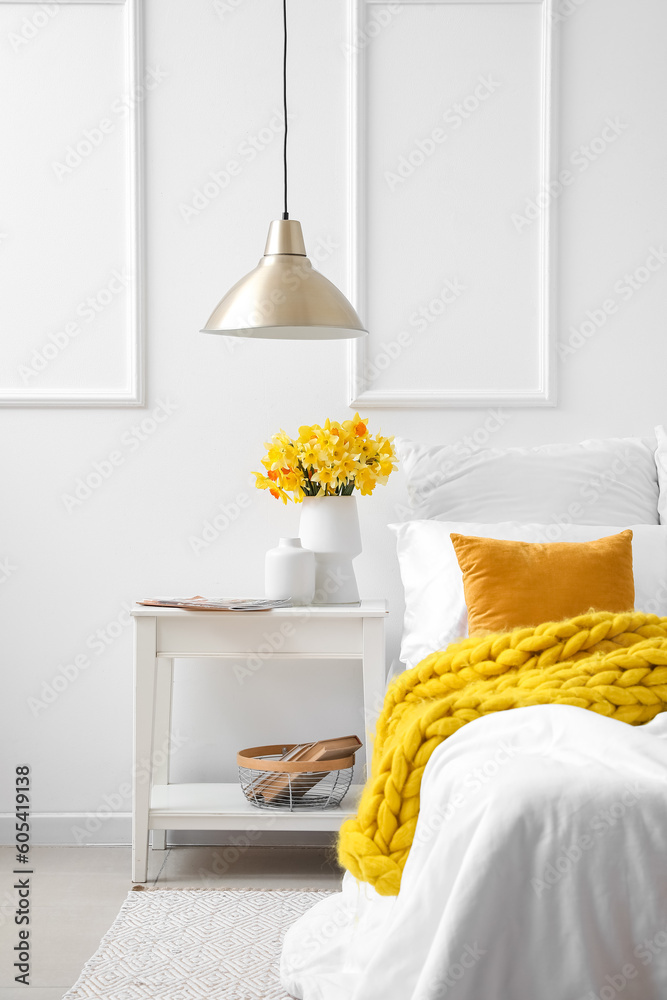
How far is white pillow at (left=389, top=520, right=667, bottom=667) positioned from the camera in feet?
7.02

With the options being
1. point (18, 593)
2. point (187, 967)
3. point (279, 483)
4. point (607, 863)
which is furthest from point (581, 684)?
point (18, 593)

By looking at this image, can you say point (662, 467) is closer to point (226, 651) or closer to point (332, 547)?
point (332, 547)

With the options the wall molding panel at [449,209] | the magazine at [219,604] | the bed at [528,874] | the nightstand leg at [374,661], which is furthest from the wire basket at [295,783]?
the wall molding panel at [449,209]

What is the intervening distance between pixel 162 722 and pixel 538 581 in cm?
112

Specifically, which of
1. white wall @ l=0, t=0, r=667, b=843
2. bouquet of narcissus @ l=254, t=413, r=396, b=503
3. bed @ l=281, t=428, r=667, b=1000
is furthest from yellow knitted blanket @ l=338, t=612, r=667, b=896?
white wall @ l=0, t=0, r=667, b=843

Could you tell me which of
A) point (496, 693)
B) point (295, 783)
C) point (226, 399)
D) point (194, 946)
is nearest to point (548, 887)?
point (496, 693)

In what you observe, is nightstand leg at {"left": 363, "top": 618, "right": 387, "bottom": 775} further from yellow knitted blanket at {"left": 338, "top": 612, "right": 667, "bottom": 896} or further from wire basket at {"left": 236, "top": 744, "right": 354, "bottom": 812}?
yellow knitted blanket at {"left": 338, "top": 612, "right": 667, "bottom": 896}

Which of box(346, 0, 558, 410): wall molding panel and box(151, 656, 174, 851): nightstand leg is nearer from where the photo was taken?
box(151, 656, 174, 851): nightstand leg

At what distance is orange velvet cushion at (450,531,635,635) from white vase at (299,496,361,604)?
0.46 metres

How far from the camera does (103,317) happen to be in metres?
2.67

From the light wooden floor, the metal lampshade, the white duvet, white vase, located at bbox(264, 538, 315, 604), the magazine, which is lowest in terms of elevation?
the light wooden floor

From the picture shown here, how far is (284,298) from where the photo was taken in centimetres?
201

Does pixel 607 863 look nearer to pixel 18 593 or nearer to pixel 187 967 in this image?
pixel 187 967

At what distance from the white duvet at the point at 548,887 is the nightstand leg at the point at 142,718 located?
116cm
